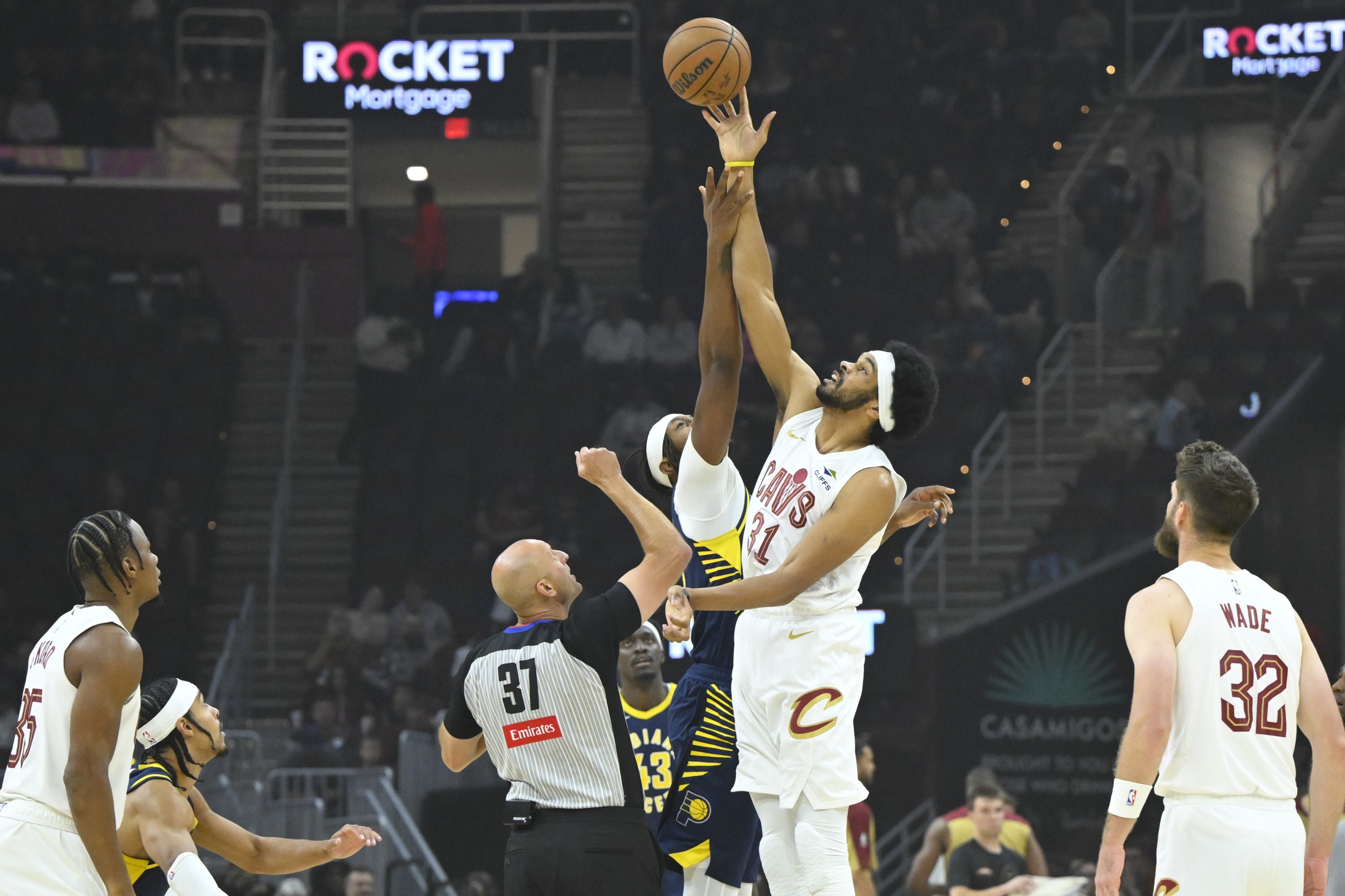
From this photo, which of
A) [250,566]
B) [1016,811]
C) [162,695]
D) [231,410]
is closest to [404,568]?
[250,566]

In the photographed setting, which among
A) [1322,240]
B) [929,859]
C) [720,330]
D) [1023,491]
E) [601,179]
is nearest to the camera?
[720,330]

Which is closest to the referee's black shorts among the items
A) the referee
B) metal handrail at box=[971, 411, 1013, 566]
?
the referee

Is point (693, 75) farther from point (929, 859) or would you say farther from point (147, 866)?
point (929, 859)

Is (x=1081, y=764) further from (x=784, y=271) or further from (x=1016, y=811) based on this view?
(x=784, y=271)

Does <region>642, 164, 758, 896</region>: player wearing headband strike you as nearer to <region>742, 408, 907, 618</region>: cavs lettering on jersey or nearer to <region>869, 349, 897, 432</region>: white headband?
<region>742, 408, 907, 618</region>: cavs lettering on jersey

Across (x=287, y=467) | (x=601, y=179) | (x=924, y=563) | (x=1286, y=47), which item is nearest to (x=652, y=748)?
(x=924, y=563)

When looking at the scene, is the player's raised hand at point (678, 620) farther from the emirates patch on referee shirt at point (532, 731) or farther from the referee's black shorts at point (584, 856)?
the referee's black shorts at point (584, 856)

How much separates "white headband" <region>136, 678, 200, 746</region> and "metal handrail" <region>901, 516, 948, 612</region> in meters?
9.08

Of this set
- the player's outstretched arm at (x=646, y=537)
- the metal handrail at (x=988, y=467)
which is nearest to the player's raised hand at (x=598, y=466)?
the player's outstretched arm at (x=646, y=537)

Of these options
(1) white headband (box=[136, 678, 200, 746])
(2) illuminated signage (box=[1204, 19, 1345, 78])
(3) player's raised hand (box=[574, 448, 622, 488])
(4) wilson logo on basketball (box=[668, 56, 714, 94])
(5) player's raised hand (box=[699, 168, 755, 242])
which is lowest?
(1) white headband (box=[136, 678, 200, 746])

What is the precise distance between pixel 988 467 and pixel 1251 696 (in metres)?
10.4

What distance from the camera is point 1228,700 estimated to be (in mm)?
4203

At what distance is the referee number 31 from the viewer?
4.39m

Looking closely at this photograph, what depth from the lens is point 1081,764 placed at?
12.6 meters
